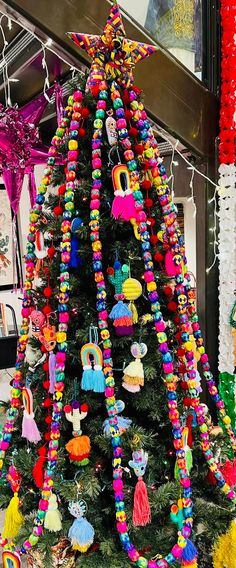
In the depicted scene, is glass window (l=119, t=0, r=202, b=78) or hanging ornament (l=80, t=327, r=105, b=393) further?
glass window (l=119, t=0, r=202, b=78)

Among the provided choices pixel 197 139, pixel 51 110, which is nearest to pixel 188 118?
pixel 197 139

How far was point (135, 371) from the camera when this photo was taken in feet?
3.69

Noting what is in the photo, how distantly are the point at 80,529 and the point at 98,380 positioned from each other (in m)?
0.35

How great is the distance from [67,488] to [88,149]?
91 centimetres

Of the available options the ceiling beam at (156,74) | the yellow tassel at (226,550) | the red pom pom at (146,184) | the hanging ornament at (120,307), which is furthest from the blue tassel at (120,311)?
the ceiling beam at (156,74)

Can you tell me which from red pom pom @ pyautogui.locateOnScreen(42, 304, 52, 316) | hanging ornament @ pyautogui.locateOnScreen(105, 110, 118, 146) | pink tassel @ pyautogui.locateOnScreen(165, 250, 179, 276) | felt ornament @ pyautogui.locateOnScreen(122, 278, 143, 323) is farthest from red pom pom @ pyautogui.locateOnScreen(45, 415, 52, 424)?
hanging ornament @ pyautogui.locateOnScreen(105, 110, 118, 146)

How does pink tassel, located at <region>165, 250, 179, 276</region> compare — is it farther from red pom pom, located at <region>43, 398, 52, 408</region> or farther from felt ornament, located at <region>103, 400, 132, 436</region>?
red pom pom, located at <region>43, 398, 52, 408</region>

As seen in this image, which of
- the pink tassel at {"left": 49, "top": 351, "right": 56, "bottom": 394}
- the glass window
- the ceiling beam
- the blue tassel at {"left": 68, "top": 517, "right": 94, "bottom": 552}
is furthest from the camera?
the glass window

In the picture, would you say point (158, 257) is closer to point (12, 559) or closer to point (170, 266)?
point (170, 266)

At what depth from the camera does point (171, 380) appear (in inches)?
45.0

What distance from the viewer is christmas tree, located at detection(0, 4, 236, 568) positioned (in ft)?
3.65

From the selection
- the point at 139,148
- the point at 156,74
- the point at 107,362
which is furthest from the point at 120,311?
the point at 156,74

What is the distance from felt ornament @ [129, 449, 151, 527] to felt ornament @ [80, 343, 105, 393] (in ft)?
0.64

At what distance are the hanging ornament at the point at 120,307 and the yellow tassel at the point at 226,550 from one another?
664 mm
